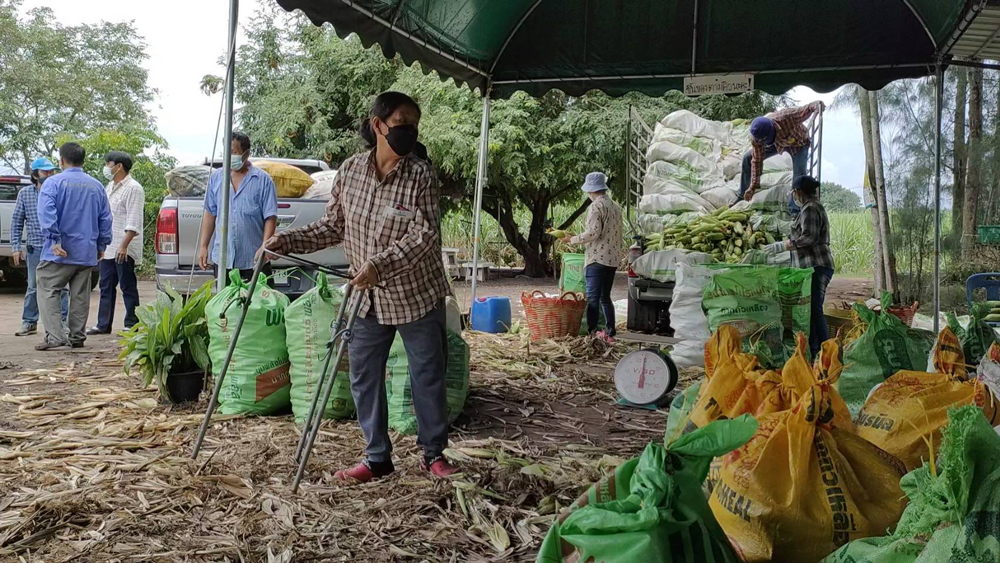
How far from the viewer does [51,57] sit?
1211 inches

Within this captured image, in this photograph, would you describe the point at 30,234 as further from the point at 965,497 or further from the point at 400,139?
the point at 965,497

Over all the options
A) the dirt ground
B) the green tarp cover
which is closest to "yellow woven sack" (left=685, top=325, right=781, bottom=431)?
the green tarp cover

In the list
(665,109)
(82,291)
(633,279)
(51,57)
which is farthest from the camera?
(51,57)

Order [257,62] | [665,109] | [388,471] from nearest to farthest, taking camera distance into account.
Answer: [388,471] < [665,109] < [257,62]

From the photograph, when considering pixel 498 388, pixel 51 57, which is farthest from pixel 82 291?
pixel 51 57

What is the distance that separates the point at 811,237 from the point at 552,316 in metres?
3.19

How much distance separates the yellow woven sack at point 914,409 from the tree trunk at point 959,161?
38.4ft

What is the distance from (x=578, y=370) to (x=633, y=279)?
1.04 metres

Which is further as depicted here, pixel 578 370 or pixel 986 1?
pixel 578 370

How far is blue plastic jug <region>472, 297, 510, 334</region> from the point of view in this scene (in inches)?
409

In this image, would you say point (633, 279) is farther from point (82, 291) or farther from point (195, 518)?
point (82, 291)

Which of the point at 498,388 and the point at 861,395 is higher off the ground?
the point at 861,395

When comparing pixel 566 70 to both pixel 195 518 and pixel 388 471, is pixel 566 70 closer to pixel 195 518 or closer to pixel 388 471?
pixel 388 471

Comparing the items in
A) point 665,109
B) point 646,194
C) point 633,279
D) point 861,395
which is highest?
point 665,109
